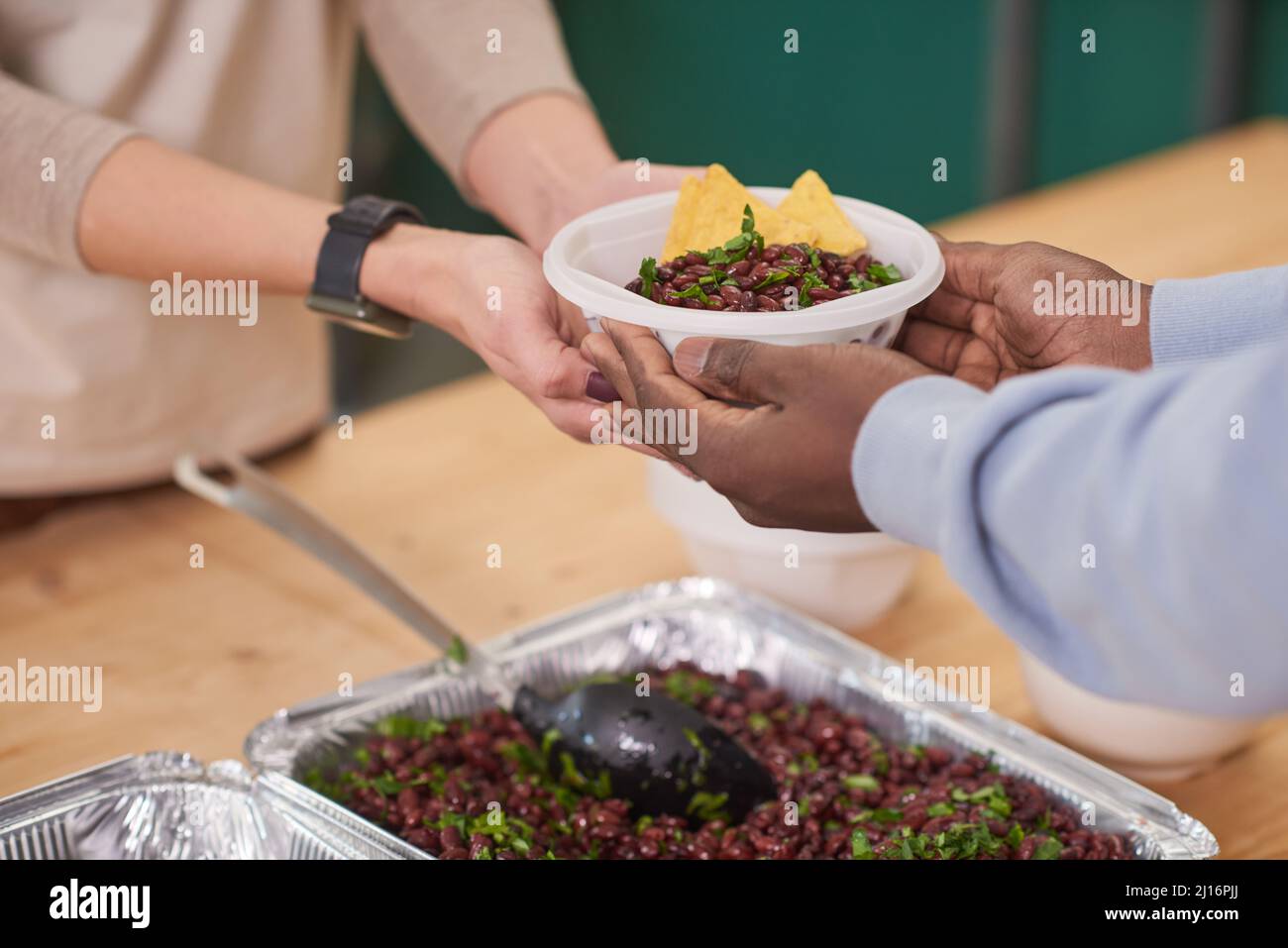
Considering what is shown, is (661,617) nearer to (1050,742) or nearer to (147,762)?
(1050,742)

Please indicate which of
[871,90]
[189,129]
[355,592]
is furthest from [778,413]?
[871,90]

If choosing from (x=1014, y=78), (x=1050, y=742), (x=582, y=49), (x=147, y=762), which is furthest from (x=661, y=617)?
(x=1014, y=78)

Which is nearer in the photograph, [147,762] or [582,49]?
[147,762]

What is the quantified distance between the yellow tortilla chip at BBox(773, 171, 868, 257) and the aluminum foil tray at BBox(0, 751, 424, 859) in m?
0.63

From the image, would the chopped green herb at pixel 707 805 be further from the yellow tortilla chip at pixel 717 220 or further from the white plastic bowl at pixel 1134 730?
the yellow tortilla chip at pixel 717 220

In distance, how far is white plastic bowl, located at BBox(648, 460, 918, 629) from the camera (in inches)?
58.1

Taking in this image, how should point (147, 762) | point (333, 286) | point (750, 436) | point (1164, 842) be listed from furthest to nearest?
point (333, 286)
point (147, 762)
point (1164, 842)
point (750, 436)

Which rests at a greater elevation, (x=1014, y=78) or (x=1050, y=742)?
(x=1014, y=78)

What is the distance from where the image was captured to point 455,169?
177 cm

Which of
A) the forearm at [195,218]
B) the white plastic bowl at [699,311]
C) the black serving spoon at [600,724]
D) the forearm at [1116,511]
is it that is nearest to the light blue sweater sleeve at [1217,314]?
the white plastic bowl at [699,311]

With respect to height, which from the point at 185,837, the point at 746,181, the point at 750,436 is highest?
the point at 746,181

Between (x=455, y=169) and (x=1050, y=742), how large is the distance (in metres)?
1.00

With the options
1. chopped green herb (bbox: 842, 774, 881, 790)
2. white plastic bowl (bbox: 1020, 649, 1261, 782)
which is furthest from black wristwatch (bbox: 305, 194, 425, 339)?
white plastic bowl (bbox: 1020, 649, 1261, 782)

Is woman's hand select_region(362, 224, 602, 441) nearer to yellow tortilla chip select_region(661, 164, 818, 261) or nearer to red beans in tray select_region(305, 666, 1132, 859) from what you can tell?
yellow tortilla chip select_region(661, 164, 818, 261)
